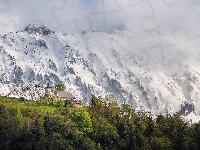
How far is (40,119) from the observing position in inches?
5684

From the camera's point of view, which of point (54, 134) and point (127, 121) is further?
point (127, 121)

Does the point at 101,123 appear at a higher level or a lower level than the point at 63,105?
lower

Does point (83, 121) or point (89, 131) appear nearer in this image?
point (89, 131)

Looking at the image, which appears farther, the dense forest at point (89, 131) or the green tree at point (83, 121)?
the green tree at point (83, 121)

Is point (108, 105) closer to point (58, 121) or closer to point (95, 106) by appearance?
point (95, 106)

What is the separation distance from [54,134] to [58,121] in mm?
Result: 6525

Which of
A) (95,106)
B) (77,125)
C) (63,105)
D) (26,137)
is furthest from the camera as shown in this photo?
(63,105)

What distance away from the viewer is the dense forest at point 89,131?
452ft

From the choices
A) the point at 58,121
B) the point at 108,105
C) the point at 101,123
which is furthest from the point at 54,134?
the point at 108,105

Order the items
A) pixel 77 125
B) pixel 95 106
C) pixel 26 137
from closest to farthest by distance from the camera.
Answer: pixel 26 137, pixel 77 125, pixel 95 106

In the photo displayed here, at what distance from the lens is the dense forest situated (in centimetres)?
13762

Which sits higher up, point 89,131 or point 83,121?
point 83,121

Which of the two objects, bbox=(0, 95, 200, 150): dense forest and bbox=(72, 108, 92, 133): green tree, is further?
bbox=(72, 108, 92, 133): green tree

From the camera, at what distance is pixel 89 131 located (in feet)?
482
